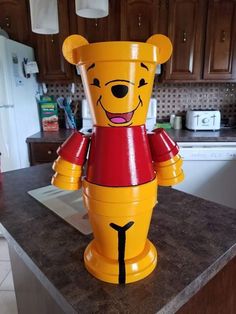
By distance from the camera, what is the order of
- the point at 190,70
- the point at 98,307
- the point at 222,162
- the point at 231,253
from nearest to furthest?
the point at 98,307 < the point at 231,253 < the point at 222,162 < the point at 190,70

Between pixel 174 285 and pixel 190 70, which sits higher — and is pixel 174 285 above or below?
below

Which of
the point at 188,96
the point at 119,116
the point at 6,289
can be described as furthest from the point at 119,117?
the point at 188,96

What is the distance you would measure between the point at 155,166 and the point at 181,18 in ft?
6.69

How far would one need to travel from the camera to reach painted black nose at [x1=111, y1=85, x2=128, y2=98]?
0.44 metres

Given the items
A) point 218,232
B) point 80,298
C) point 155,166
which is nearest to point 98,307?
point 80,298

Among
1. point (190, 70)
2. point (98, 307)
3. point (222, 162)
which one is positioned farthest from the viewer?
point (190, 70)

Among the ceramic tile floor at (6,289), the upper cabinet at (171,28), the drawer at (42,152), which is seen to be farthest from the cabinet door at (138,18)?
the ceramic tile floor at (6,289)

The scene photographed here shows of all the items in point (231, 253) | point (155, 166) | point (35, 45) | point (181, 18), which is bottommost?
point (231, 253)

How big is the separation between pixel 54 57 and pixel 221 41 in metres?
1.54

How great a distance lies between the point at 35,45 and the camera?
7.49ft

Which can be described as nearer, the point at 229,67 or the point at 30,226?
the point at 30,226

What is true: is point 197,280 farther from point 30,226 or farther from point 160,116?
point 160,116

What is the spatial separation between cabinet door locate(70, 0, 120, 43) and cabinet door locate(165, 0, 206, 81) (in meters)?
0.47

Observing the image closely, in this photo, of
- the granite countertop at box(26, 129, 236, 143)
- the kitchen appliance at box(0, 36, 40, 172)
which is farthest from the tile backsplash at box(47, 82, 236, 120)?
the kitchen appliance at box(0, 36, 40, 172)
